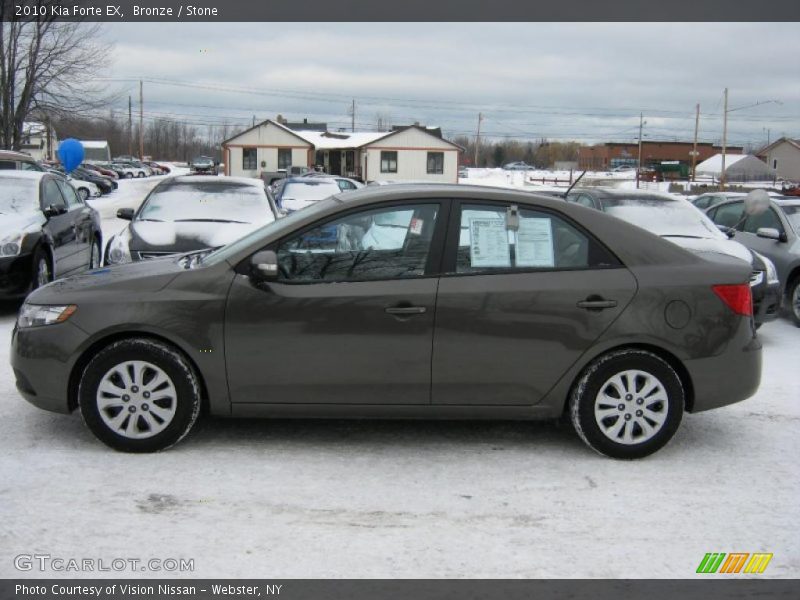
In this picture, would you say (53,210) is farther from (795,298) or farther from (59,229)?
(795,298)

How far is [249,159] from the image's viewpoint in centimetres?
6944

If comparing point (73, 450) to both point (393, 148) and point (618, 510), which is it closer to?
point (618, 510)

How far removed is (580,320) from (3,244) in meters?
6.65

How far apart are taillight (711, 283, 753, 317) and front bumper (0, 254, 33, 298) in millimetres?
7086

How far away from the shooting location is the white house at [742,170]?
105269 millimetres

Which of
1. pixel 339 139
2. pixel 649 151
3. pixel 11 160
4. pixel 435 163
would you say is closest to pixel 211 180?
pixel 11 160

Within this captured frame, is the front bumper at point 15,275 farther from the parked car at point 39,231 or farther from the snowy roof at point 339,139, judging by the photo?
the snowy roof at point 339,139

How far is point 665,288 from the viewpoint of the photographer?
493 cm

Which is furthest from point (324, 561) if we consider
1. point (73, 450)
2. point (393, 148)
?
point (393, 148)

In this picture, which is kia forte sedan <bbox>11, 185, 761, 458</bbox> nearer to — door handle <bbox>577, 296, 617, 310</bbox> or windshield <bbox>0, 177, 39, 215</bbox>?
door handle <bbox>577, 296, 617, 310</bbox>

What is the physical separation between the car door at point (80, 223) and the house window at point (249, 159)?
58.3 m

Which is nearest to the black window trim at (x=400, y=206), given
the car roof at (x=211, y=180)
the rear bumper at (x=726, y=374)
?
the rear bumper at (x=726, y=374)

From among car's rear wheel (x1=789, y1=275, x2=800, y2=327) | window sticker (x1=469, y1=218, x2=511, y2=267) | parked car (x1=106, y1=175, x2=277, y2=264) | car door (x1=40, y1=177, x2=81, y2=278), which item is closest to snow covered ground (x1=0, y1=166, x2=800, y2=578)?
window sticker (x1=469, y1=218, x2=511, y2=267)

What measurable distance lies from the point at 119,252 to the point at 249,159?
62257 millimetres
